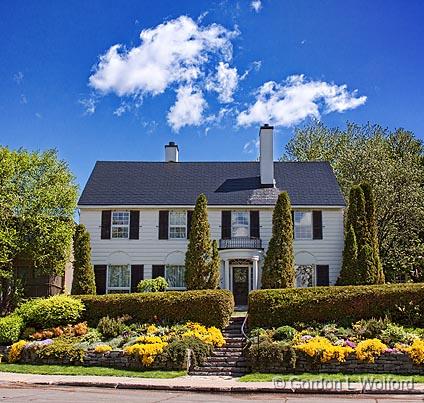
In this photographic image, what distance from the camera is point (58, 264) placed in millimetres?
25625

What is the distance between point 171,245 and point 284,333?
36.4 ft

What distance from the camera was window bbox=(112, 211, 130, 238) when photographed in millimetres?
28625

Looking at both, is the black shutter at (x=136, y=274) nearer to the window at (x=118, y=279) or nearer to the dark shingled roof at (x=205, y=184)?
the window at (x=118, y=279)

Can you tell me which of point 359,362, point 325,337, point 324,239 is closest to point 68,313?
point 325,337

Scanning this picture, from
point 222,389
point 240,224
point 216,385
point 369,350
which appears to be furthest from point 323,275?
point 222,389

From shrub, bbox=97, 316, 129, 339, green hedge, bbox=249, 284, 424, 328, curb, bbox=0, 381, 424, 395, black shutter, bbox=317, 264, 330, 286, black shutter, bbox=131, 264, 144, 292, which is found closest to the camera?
curb, bbox=0, 381, 424, 395

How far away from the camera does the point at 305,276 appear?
28047 mm

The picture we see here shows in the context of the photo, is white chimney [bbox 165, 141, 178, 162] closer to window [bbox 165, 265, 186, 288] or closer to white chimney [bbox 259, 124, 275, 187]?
white chimney [bbox 259, 124, 275, 187]

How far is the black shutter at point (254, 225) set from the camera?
28375mm

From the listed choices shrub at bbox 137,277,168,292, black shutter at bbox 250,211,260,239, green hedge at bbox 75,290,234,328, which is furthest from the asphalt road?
black shutter at bbox 250,211,260,239

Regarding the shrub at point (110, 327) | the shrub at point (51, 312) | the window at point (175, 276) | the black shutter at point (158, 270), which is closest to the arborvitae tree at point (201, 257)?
the window at point (175, 276)

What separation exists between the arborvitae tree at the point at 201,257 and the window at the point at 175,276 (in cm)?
271

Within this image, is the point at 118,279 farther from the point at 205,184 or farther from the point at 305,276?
the point at 305,276

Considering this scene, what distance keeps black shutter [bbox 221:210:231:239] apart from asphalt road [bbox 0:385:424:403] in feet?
48.7
